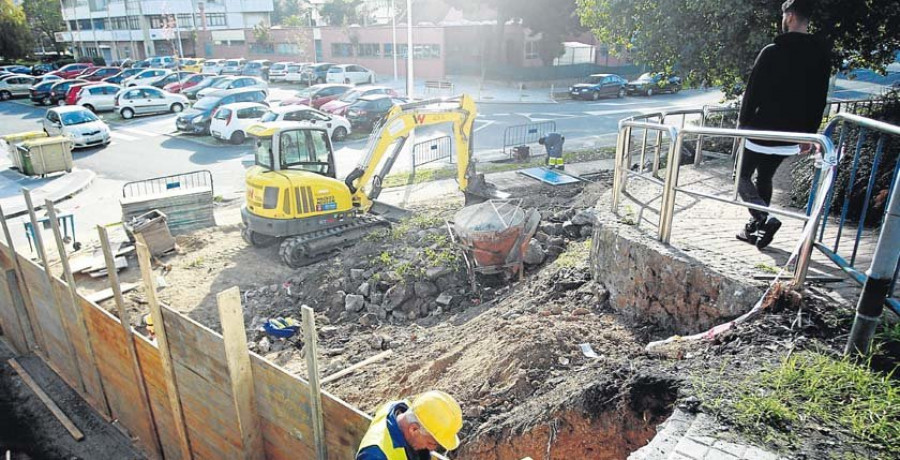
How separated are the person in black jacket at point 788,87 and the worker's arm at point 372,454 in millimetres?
3811

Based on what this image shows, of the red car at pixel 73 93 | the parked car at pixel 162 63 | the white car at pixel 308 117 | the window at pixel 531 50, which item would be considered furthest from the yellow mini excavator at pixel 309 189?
the parked car at pixel 162 63

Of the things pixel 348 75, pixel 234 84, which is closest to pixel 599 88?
pixel 348 75

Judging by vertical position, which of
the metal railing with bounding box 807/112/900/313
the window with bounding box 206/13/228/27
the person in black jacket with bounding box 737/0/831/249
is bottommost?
the metal railing with bounding box 807/112/900/313

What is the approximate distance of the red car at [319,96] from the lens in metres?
26.7

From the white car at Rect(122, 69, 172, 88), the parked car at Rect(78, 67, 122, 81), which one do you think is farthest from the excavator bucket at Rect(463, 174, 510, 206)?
the parked car at Rect(78, 67, 122, 81)

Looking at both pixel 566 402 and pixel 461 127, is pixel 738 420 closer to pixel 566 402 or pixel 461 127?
pixel 566 402

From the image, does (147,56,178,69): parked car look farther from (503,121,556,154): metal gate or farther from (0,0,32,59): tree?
(503,121,556,154): metal gate

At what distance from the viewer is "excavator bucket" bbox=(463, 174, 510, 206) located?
12.6m

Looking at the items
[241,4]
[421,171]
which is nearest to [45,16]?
[241,4]

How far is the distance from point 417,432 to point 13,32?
2356 inches

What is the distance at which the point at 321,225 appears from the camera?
11.2 metres

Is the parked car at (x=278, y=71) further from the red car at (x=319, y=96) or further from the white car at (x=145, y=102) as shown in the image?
the red car at (x=319, y=96)

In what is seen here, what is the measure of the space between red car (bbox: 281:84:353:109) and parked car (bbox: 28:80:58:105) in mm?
15263

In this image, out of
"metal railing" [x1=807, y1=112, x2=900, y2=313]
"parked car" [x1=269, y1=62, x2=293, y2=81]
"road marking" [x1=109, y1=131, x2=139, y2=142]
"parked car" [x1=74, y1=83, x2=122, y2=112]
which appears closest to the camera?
"metal railing" [x1=807, y1=112, x2=900, y2=313]
